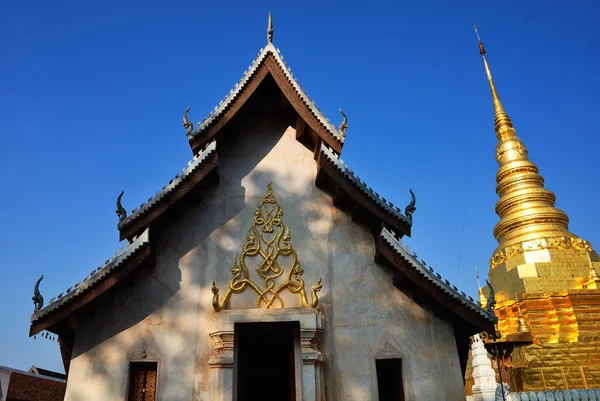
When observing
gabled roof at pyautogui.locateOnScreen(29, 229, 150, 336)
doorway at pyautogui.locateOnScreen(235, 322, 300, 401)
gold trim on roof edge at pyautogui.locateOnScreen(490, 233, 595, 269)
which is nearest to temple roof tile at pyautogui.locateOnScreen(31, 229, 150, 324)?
gabled roof at pyautogui.locateOnScreen(29, 229, 150, 336)

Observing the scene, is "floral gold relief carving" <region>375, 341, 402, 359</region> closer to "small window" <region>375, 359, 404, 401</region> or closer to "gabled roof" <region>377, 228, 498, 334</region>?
"small window" <region>375, 359, 404, 401</region>

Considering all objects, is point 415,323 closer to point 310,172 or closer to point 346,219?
point 346,219

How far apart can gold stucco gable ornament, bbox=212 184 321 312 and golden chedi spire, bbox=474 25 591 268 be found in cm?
2144

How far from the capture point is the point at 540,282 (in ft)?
81.4

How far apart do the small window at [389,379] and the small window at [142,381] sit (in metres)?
3.83

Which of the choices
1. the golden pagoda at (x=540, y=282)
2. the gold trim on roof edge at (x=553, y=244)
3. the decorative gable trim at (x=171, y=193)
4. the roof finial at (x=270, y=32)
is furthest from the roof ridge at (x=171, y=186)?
the gold trim on roof edge at (x=553, y=244)

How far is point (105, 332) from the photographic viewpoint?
8.59 m

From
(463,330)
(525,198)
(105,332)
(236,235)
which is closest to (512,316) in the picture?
(525,198)

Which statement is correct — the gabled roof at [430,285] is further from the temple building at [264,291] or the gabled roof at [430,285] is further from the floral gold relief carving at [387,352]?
the floral gold relief carving at [387,352]

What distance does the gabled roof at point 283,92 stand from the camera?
9781 mm

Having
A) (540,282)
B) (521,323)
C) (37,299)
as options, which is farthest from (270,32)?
(540,282)

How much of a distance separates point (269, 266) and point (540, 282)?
20214 millimetres

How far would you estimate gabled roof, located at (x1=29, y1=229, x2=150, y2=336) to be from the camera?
26.4 ft

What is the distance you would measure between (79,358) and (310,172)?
5.38m
